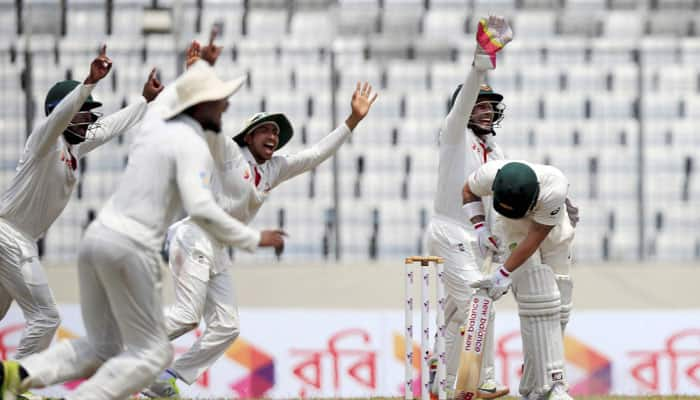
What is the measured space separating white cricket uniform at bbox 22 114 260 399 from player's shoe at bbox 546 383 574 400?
78.3 inches

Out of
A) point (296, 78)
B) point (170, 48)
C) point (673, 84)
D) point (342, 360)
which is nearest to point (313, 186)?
point (296, 78)

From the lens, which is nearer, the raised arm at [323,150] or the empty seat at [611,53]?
the raised arm at [323,150]

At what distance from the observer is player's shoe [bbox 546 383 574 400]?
636 centimetres

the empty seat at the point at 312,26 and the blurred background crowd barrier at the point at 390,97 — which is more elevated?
the empty seat at the point at 312,26

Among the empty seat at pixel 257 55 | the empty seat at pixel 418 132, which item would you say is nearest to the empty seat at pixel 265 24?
the empty seat at pixel 257 55

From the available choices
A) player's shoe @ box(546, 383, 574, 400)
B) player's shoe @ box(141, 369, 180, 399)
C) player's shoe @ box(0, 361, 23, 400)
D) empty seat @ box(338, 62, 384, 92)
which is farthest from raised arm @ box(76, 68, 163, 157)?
empty seat @ box(338, 62, 384, 92)

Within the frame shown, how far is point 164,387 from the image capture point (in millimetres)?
6949

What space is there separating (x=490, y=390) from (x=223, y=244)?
5.72ft

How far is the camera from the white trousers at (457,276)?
7051 millimetres

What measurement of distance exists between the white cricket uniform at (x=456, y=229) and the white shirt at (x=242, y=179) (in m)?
0.62

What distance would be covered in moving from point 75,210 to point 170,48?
2193 mm

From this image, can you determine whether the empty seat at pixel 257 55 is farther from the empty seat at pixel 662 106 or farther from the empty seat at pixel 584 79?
the empty seat at pixel 662 106

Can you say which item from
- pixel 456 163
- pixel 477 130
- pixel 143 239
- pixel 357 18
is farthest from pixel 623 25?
pixel 143 239

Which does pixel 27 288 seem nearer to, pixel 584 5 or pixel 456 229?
pixel 456 229
